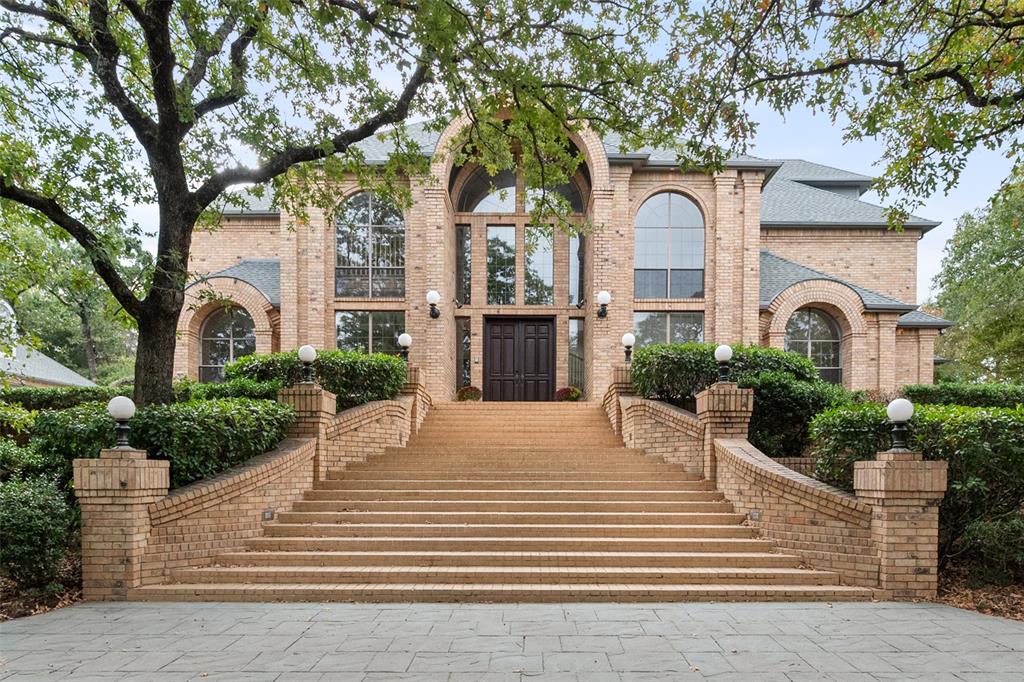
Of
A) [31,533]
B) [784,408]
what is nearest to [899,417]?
[784,408]

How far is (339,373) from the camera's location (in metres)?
9.88

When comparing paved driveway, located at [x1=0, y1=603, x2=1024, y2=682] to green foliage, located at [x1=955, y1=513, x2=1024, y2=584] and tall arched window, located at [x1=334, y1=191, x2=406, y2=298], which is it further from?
tall arched window, located at [x1=334, y1=191, x2=406, y2=298]

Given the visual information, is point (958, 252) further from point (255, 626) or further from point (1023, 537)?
point (255, 626)

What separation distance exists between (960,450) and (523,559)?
4481 mm

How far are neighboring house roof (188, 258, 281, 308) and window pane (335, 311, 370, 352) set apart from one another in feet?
5.94

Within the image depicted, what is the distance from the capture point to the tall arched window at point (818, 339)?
52.9 ft

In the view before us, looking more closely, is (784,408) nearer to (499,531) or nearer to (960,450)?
(960,450)

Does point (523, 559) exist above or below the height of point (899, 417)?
below

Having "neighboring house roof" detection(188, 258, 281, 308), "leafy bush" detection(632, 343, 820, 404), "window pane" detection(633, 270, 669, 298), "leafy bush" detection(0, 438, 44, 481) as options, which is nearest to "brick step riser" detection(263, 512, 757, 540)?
"leafy bush" detection(0, 438, 44, 481)

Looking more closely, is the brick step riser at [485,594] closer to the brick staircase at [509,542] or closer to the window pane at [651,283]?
the brick staircase at [509,542]

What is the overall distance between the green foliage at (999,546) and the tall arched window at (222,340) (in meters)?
16.0

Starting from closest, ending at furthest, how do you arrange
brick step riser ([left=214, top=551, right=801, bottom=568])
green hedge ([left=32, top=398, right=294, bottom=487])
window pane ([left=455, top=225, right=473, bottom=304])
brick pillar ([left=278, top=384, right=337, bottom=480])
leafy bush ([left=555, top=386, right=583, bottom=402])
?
1. brick step riser ([left=214, top=551, right=801, bottom=568])
2. green hedge ([left=32, top=398, right=294, bottom=487])
3. brick pillar ([left=278, top=384, right=337, bottom=480])
4. leafy bush ([left=555, top=386, right=583, bottom=402])
5. window pane ([left=455, top=225, right=473, bottom=304])

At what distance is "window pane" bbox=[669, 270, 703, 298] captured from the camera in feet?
51.7

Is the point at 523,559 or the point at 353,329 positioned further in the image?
the point at 353,329
